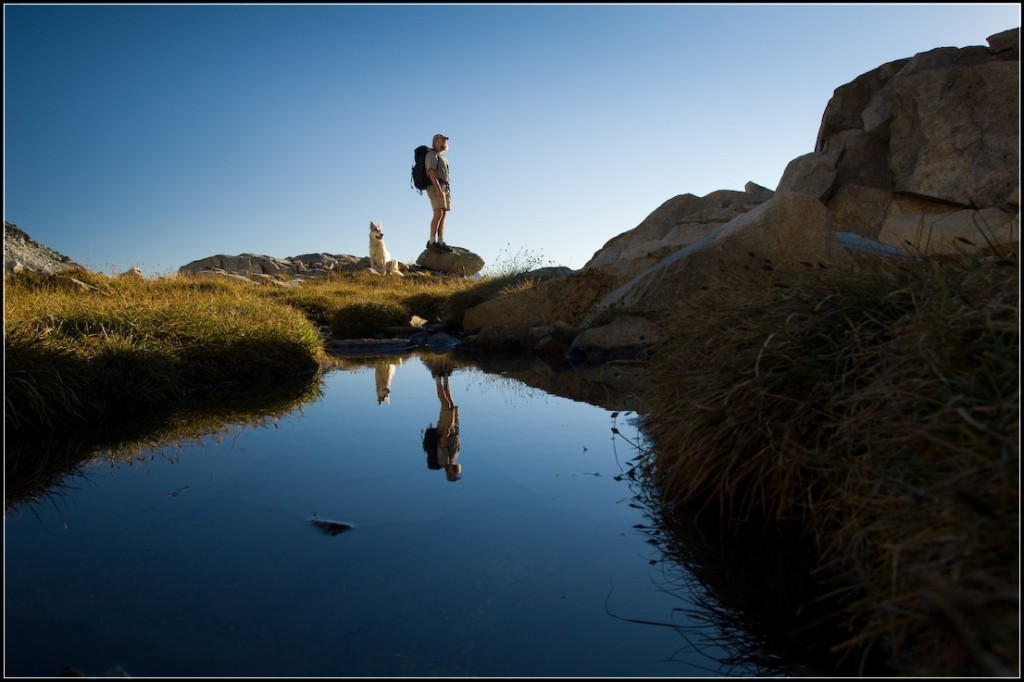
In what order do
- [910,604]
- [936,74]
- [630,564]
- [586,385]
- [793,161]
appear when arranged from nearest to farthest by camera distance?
[910,604] < [630,564] < [586,385] < [936,74] < [793,161]

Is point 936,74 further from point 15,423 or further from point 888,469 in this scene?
point 15,423

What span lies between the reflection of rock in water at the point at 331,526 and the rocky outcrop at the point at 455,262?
20851 millimetres

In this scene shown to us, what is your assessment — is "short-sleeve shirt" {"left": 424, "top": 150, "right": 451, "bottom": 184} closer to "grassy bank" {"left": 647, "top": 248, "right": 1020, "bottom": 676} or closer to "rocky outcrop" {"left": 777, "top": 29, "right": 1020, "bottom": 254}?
"rocky outcrop" {"left": 777, "top": 29, "right": 1020, "bottom": 254}

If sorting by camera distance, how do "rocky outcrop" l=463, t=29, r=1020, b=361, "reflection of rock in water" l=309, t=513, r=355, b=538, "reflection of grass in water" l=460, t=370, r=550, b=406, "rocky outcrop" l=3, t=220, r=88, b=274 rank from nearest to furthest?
"reflection of rock in water" l=309, t=513, r=355, b=538 → "reflection of grass in water" l=460, t=370, r=550, b=406 → "rocky outcrop" l=463, t=29, r=1020, b=361 → "rocky outcrop" l=3, t=220, r=88, b=274

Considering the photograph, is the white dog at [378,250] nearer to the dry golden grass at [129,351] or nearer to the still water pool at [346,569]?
the dry golden grass at [129,351]

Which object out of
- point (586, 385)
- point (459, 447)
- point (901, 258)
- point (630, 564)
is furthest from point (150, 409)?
point (901, 258)

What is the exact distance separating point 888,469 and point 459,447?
10.2 feet

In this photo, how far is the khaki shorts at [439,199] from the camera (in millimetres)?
20016

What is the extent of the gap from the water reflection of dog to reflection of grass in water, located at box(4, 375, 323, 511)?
0.64 m

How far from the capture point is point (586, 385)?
25.1 ft

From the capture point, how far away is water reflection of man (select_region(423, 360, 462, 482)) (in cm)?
432

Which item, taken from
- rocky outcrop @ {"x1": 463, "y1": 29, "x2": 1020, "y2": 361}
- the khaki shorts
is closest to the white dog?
the khaki shorts

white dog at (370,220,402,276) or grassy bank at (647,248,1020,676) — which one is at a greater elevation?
white dog at (370,220,402,276)

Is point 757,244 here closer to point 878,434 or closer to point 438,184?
point 878,434
